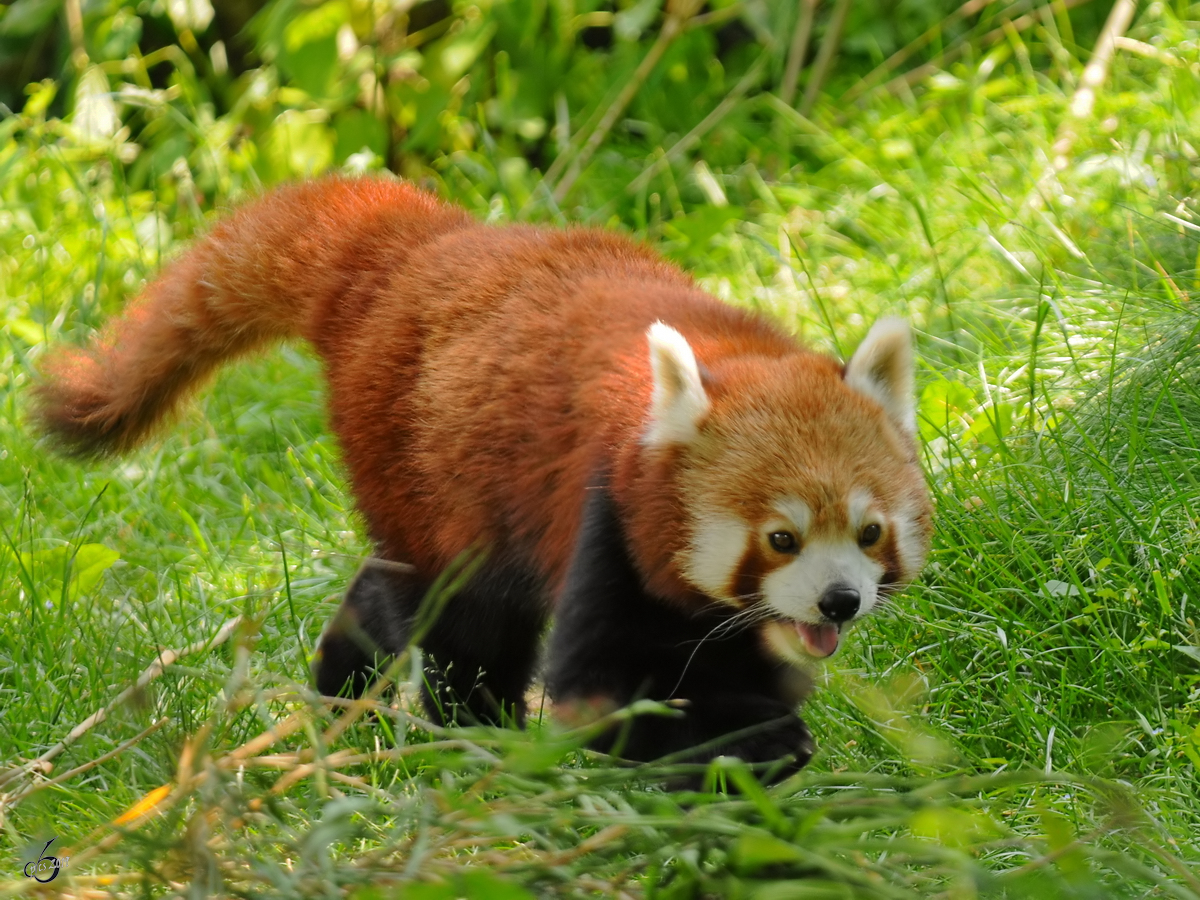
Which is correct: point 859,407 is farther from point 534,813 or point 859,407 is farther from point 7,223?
point 7,223

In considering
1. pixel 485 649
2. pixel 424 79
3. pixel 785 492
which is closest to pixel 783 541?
pixel 785 492

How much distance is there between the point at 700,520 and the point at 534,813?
0.81 meters

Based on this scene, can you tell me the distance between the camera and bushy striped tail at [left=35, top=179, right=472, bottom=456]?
9.40ft

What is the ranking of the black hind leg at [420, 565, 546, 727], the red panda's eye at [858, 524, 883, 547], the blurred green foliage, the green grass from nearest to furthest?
the green grass < the red panda's eye at [858, 524, 883, 547] < the black hind leg at [420, 565, 546, 727] < the blurred green foliage

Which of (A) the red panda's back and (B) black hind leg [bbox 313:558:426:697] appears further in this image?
(B) black hind leg [bbox 313:558:426:697]

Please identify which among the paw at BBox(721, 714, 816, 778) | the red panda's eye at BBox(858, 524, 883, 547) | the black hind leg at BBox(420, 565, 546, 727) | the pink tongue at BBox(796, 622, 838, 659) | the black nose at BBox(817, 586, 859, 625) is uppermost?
the red panda's eye at BBox(858, 524, 883, 547)

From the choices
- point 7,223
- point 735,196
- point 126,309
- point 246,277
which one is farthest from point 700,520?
point 7,223

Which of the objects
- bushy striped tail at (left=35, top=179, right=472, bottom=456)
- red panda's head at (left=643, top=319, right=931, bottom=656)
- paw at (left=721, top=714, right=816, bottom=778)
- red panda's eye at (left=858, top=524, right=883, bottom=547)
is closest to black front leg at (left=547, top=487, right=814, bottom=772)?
paw at (left=721, top=714, right=816, bottom=778)

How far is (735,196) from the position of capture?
5184mm

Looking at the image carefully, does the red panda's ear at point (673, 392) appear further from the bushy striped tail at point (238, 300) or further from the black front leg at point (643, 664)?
the bushy striped tail at point (238, 300)

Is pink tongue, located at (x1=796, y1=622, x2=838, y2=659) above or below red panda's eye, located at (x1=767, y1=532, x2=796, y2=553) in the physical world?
below

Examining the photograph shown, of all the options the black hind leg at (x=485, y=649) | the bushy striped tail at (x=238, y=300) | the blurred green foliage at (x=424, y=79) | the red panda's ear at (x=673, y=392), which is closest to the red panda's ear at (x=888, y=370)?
the red panda's ear at (x=673, y=392)

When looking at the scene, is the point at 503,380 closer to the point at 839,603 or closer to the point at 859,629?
the point at 839,603

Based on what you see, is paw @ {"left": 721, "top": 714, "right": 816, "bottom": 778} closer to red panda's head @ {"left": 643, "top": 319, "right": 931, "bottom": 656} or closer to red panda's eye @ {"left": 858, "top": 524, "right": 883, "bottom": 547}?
red panda's head @ {"left": 643, "top": 319, "right": 931, "bottom": 656}
